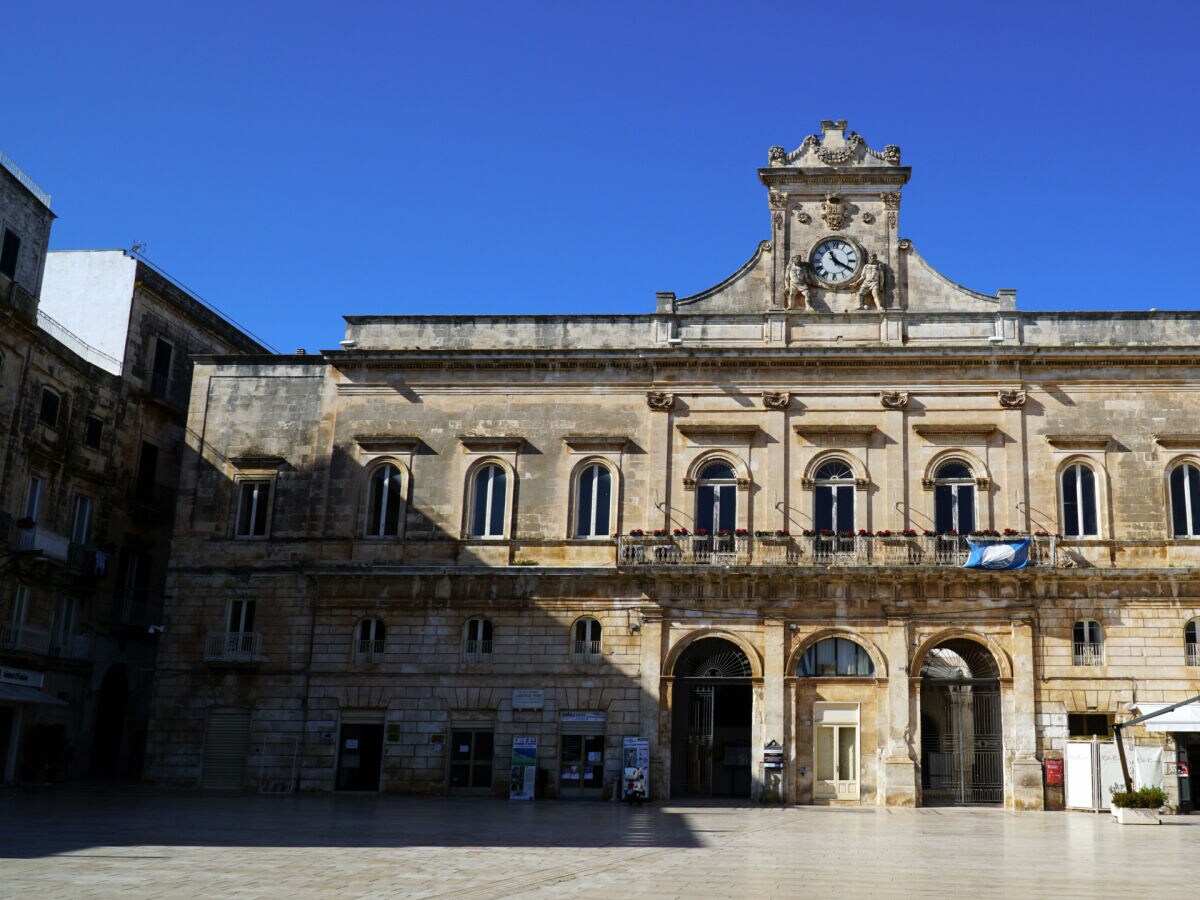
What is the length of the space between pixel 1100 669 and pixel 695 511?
1074cm

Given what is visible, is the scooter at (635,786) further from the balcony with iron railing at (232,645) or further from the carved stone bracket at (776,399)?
the balcony with iron railing at (232,645)

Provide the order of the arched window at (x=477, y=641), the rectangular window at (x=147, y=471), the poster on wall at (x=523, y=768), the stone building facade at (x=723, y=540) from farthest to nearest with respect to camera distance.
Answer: the rectangular window at (x=147, y=471) → the arched window at (x=477, y=641) → the stone building facade at (x=723, y=540) → the poster on wall at (x=523, y=768)

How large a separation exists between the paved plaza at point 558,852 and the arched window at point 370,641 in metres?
5.71

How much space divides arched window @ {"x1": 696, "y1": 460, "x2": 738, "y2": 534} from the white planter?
11.6 meters

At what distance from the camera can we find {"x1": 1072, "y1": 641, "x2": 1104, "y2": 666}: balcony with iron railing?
31.5 metres

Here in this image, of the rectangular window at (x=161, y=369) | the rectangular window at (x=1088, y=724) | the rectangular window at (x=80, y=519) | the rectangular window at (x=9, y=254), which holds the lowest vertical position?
the rectangular window at (x=1088, y=724)

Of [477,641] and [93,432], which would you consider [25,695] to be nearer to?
[93,432]

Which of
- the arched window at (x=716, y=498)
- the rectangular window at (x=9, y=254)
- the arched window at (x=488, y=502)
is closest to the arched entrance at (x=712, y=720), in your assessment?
the arched window at (x=716, y=498)

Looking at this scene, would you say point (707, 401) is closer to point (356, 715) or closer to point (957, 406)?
point (957, 406)

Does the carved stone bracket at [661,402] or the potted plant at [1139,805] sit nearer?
the potted plant at [1139,805]

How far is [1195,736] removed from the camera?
31.0 metres

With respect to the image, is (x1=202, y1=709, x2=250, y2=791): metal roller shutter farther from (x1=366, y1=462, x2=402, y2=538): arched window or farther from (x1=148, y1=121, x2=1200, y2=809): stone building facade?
(x1=366, y1=462, x2=402, y2=538): arched window

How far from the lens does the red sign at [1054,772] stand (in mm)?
30547

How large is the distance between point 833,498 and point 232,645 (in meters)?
16.5
